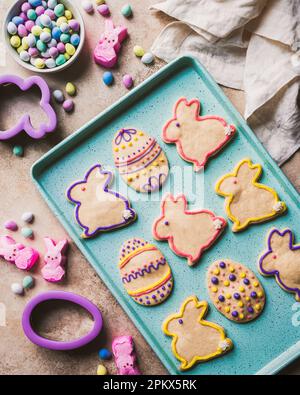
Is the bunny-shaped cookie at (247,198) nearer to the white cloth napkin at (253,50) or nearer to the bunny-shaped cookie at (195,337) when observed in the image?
the white cloth napkin at (253,50)

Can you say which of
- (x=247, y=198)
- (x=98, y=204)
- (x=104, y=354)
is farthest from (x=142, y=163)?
(x=104, y=354)

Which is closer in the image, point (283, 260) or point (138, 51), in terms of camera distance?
point (283, 260)

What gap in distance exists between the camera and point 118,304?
1182 mm

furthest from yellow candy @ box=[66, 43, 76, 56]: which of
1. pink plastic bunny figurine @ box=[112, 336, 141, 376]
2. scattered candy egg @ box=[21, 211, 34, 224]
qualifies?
pink plastic bunny figurine @ box=[112, 336, 141, 376]

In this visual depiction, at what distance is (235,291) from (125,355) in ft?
0.98

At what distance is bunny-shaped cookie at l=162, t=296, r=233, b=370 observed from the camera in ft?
3.63

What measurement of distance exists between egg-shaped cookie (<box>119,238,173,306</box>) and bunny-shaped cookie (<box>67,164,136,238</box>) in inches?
3.1

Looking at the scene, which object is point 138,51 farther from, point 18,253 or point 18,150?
point 18,253

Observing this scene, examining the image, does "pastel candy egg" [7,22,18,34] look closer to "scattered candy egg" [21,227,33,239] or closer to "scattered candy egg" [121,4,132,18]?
"scattered candy egg" [121,4,132,18]

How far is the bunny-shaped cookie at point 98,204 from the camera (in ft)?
3.71

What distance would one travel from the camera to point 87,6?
121 cm

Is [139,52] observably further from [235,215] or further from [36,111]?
[235,215]

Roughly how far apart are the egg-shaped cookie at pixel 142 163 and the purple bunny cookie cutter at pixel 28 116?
0.58 feet

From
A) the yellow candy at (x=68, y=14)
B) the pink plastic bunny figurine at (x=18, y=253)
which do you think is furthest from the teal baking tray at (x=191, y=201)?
the yellow candy at (x=68, y=14)
